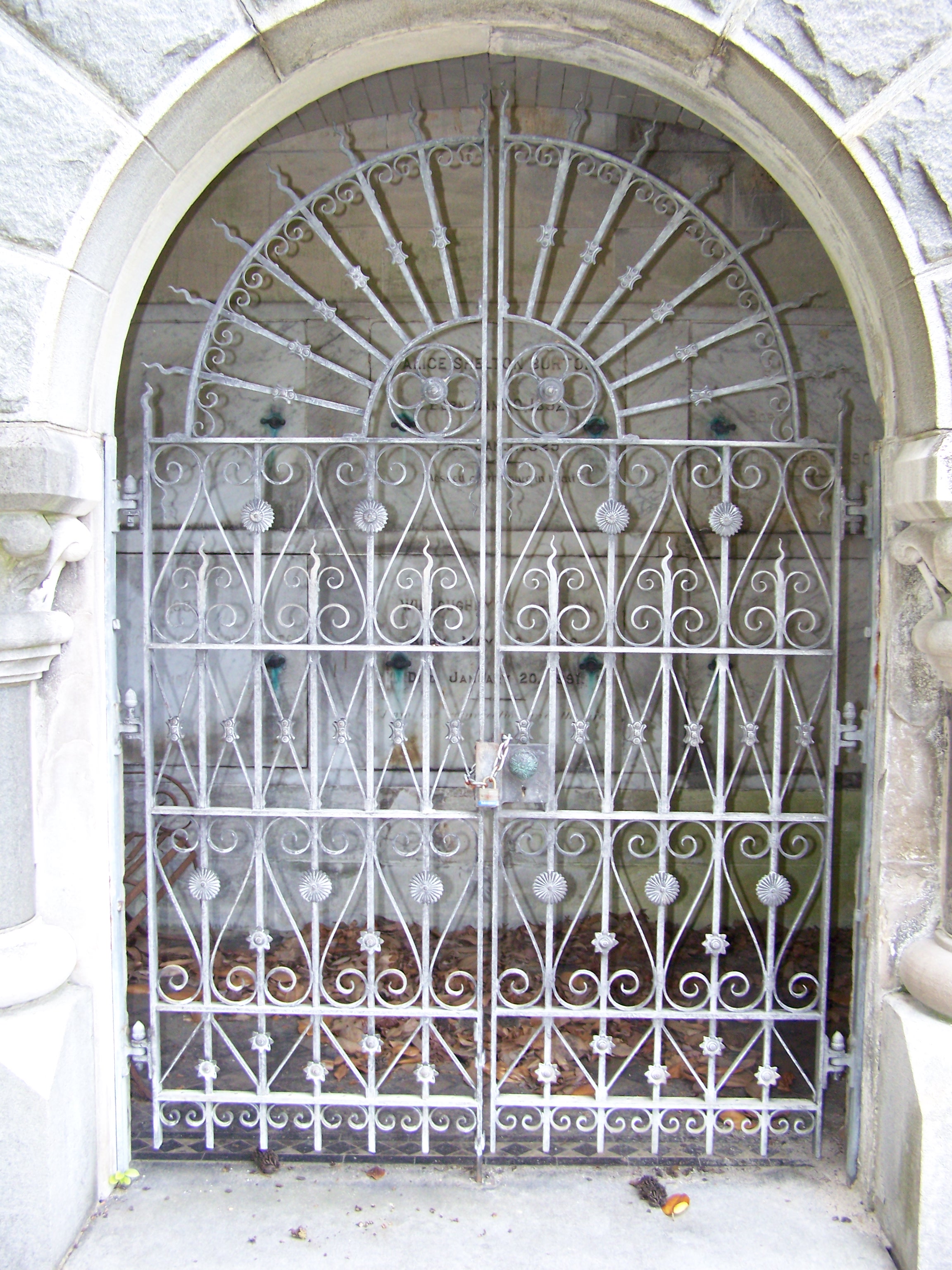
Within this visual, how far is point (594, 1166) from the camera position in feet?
10.4

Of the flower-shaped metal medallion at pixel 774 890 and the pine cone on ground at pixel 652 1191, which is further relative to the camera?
the flower-shaped metal medallion at pixel 774 890

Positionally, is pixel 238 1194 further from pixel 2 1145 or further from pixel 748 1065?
pixel 748 1065

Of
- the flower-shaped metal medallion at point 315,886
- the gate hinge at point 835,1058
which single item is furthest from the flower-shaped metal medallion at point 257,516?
the gate hinge at point 835,1058

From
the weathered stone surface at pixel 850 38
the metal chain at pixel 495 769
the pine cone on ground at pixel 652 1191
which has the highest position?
the weathered stone surface at pixel 850 38

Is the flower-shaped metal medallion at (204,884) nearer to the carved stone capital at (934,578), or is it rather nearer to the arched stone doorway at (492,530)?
the arched stone doorway at (492,530)

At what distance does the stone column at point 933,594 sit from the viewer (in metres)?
2.53

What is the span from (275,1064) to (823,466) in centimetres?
396

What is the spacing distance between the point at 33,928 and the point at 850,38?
11.6 ft

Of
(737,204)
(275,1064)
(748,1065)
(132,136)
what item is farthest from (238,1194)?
(737,204)

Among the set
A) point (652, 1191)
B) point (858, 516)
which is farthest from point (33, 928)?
point (858, 516)

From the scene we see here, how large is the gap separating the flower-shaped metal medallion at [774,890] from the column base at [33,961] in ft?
7.58

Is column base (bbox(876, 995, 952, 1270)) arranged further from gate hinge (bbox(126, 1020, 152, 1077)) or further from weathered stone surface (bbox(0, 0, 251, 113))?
weathered stone surface (bbox(0, 0, 251, 113))

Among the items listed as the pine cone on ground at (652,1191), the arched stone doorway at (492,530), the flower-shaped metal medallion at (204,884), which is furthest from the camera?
the arched stone doorway at (492,530)

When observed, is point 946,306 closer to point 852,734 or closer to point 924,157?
point 924,157
